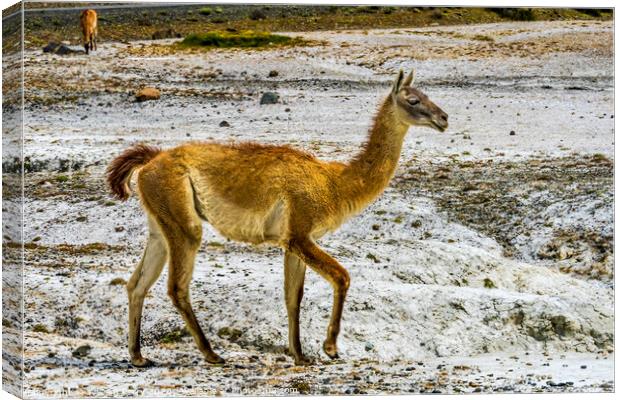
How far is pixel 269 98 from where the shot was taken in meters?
14.5

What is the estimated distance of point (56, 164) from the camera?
45.6 feet

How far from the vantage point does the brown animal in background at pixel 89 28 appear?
548 inches

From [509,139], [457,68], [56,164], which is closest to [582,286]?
[509,139]

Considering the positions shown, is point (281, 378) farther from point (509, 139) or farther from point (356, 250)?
point (509, 139)

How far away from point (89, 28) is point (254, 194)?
2.50 m

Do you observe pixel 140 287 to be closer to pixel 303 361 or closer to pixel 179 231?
pixel 179 231

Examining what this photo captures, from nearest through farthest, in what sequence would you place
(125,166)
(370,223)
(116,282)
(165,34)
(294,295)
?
(125,166)
(294,295)
(116,282)
(165,34)
(370,223)

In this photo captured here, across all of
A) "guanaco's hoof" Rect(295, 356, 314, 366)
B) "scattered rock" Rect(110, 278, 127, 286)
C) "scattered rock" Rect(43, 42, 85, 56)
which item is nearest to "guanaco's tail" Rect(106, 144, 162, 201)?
"scattered rock" Rect(110, 278, 127, 286)

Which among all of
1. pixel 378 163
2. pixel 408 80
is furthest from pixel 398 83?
pixel 378 163

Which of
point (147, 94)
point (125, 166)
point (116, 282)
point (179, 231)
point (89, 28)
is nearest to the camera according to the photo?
point (179, 231)

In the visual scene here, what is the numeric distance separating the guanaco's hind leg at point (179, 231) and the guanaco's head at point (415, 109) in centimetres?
215

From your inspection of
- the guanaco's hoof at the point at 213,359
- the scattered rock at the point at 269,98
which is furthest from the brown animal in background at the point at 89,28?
the guanaco's hoof at the point at 213,359

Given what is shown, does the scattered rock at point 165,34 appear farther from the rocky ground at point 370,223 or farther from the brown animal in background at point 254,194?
the brown animal in background at point 254,194

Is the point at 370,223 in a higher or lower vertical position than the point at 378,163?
lower
